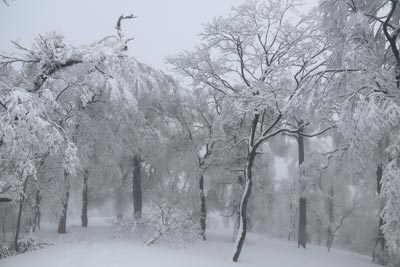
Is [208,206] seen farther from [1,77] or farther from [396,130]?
[396,130]

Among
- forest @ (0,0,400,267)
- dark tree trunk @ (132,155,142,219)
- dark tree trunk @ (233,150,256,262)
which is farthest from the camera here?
dark tree trunk @ (132,155,142,219)

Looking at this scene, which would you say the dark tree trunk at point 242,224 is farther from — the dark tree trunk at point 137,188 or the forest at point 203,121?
the dark tree trunk at point 137,188

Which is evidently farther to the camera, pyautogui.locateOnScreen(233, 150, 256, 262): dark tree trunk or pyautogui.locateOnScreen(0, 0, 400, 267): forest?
pyautogui.locateOnScreen(233, 150, 256, 262): dark tree trunk

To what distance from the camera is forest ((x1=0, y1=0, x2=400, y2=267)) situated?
25.3 ft

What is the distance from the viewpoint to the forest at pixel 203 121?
7.70 metres

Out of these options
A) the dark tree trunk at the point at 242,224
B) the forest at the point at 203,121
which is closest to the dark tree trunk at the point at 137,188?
the forest at the point at 203,121

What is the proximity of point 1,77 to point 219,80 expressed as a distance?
785cm

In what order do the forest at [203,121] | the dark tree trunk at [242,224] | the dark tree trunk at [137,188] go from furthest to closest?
the dark tree trunk at [137,188], the dark tree trunk at [242,224], the forest at [203,121]

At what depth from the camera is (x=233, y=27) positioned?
13.7 meters

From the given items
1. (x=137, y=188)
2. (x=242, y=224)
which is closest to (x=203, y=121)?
(x=137, y=188)

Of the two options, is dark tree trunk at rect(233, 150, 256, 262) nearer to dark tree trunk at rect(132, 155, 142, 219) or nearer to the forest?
the forest

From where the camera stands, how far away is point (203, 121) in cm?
2081

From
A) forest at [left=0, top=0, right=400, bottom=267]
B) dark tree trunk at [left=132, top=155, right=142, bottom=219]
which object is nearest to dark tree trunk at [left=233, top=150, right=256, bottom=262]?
forest at [left=0, top=0, right=400, bottom=267]

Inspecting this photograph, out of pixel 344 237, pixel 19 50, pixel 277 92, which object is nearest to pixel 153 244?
pixel 277 92
